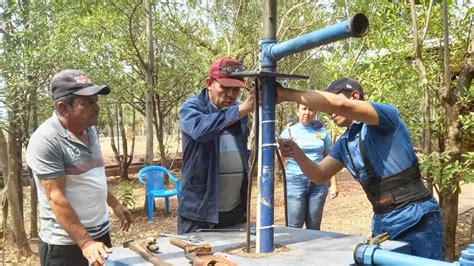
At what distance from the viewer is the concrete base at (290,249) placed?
5.42ft

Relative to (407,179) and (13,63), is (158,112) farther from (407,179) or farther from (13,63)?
(407,179)

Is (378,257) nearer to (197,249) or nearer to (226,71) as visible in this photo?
(197,249)

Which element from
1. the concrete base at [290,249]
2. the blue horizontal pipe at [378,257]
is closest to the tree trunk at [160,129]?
the concrete base at [290,249]

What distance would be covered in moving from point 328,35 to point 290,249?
80 centimetres

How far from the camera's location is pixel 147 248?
70.0 inches

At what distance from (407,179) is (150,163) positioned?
8.28 meters

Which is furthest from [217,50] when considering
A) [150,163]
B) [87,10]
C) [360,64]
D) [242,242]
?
[242,242]

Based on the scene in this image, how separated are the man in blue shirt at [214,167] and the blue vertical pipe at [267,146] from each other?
1.44 ft

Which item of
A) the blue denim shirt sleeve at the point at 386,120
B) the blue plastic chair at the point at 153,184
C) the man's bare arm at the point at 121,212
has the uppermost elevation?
the blue denim shirt sleeve at the point at 386,120

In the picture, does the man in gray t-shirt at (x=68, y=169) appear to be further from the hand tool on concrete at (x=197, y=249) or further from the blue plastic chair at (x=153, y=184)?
the blue plastic chair at (x=153, y=184)

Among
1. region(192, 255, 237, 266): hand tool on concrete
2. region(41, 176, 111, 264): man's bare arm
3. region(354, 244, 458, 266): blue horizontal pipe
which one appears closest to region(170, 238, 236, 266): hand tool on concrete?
region(192, 255, 237, 266): hand tool on concrete

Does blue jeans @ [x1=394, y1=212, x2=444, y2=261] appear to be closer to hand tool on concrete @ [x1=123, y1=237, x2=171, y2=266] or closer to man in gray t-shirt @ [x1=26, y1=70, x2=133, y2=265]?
hand tool on concrete @ [x1=123, y1=237, x2=171, y2=266]

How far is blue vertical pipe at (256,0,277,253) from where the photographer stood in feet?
5.98

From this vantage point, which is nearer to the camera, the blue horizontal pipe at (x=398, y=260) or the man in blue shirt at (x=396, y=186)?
the blue horizontal pipe at (x=398, y=260)
